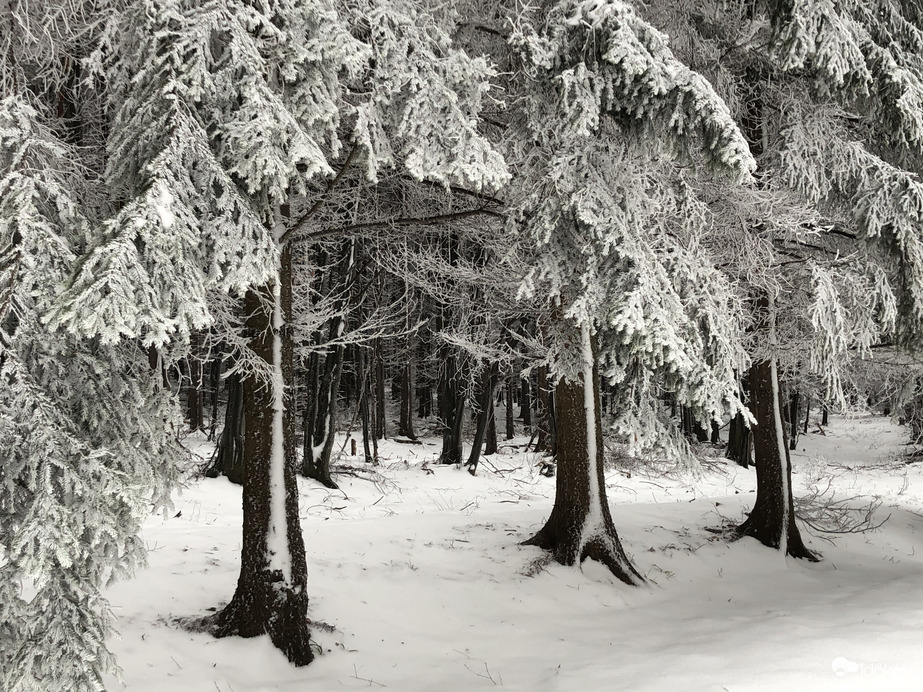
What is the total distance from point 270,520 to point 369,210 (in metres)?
4.93

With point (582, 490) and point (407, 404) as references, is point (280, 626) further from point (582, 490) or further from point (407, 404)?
point (407, 404)

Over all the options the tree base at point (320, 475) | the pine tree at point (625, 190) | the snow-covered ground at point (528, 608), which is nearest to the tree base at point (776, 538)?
the snow-covered ground at point (528, 608)

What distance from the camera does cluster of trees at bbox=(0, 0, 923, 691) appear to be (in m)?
3.95

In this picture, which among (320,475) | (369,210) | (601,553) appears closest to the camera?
(601,553)

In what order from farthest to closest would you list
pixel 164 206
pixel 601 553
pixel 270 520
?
pixel 601 553
pixel 270 520
pixel 164 206

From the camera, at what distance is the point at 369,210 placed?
9516 mm

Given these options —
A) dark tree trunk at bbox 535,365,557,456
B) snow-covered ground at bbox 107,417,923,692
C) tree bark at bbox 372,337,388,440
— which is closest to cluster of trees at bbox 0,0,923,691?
snow-covered ground at bbox 107,417,923,692

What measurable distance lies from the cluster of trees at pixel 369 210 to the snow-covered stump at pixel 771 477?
12cm

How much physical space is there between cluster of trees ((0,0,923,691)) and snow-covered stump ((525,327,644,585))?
1.3 inches

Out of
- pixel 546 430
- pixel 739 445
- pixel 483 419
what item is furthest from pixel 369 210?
pixel 739 445

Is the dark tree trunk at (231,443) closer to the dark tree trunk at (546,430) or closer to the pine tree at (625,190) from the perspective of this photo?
the dark tree trunk at (546,430)

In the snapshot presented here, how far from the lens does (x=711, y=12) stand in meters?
8.57

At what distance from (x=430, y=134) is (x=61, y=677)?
4199mm

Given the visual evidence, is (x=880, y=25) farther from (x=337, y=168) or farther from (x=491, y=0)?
(x=337, y=168)
